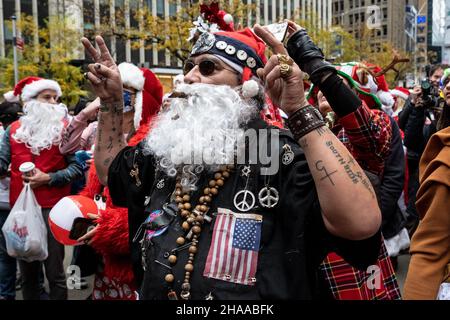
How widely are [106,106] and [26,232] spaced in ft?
7.11

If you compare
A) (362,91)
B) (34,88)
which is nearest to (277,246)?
(362,91)

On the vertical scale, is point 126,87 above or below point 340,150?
above

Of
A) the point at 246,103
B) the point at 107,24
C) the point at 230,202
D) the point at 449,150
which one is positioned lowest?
the point at 230,202

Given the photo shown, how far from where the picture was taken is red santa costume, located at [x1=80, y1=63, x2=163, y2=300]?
115 inches

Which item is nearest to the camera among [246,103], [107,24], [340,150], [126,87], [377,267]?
[340,150]

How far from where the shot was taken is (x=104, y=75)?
7.71ft

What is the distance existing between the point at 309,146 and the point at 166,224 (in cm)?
70

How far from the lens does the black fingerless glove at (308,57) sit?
164 centimetres

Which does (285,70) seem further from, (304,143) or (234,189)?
(234,189)

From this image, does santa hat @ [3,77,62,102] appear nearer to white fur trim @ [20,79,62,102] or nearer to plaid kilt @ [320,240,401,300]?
white fur trim @ [20,79,62,102]
